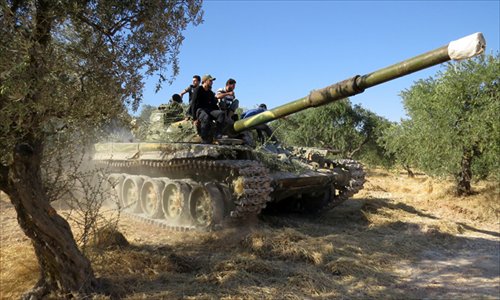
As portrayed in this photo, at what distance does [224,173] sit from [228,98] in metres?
2.16

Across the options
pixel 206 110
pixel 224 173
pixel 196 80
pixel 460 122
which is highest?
pixel 196 80

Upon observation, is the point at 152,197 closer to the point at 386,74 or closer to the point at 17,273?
the point at 17,273

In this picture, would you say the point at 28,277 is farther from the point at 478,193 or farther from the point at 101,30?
the point at 478,193

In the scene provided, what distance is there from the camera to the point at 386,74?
5309mm

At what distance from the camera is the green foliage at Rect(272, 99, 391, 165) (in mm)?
27000

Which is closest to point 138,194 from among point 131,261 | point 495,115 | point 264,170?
point 264,170

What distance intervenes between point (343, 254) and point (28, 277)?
449 centimetres

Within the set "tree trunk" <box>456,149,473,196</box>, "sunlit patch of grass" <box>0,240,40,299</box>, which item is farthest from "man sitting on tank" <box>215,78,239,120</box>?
"tree trunk" <box>456,149,473,196</box>

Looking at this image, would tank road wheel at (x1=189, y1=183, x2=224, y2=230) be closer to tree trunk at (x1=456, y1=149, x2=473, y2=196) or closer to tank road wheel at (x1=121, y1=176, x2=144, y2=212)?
tank road wheel at (x1=121, y1=176, x2=144, y2=212)

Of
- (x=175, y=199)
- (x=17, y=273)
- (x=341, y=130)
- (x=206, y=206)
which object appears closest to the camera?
(x=17, y=273)

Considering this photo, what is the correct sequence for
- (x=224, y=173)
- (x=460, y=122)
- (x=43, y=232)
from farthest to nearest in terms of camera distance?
1. (x=460, y=122)
2. (x=224, y=173)
3. (x=43, y=232)

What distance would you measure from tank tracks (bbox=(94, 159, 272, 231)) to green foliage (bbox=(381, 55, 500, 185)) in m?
7.32

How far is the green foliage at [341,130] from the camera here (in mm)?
27000

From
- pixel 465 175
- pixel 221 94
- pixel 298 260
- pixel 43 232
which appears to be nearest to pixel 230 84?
pixel 221 94
